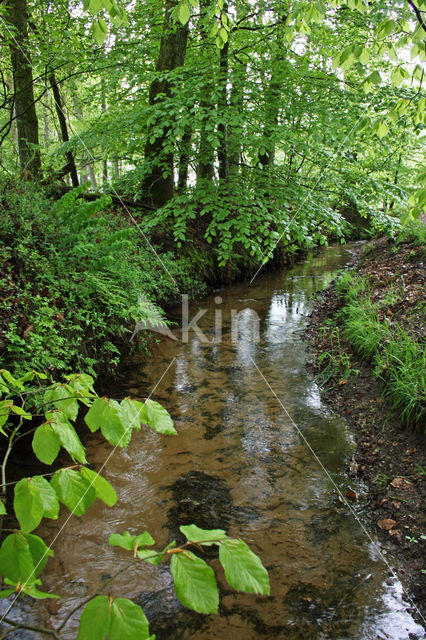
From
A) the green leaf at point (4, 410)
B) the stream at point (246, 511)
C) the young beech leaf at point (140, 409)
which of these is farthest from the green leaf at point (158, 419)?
the stream at point (246, 511)

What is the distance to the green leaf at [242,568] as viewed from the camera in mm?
856

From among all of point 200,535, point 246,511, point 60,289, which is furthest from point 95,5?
point 246,511

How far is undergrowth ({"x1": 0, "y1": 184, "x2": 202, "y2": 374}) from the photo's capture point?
344cm

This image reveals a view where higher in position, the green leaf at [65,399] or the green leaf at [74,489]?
the green leaf at [65,399]

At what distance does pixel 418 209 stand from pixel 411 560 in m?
2.11

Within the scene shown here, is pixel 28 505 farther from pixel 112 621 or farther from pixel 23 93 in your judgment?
pixel 23 93

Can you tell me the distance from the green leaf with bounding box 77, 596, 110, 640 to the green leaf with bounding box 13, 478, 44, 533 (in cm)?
27

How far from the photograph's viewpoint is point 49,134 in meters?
21.9

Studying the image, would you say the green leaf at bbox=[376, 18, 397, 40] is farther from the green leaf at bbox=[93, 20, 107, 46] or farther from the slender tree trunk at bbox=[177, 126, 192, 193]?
the slender tree trunk at bbox=[177, 126, 192, 193]

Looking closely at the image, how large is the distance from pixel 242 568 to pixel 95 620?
0.33 meters

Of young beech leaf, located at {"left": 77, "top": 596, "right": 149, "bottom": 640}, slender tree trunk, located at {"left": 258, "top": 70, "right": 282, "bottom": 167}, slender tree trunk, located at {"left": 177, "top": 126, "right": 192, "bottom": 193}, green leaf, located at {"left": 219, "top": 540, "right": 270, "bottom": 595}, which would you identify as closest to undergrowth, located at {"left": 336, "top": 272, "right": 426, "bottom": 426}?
slender tree trunk, located at {"left": 258, "top": 70, "right": 282, "bottom": 167}

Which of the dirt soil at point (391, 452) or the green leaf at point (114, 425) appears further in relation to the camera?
the dirt soil at point (391, 452)

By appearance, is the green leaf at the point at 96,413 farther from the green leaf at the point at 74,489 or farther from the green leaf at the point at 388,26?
the green leaf at the point at 388,26

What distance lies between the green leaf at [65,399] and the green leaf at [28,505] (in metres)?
0.29
